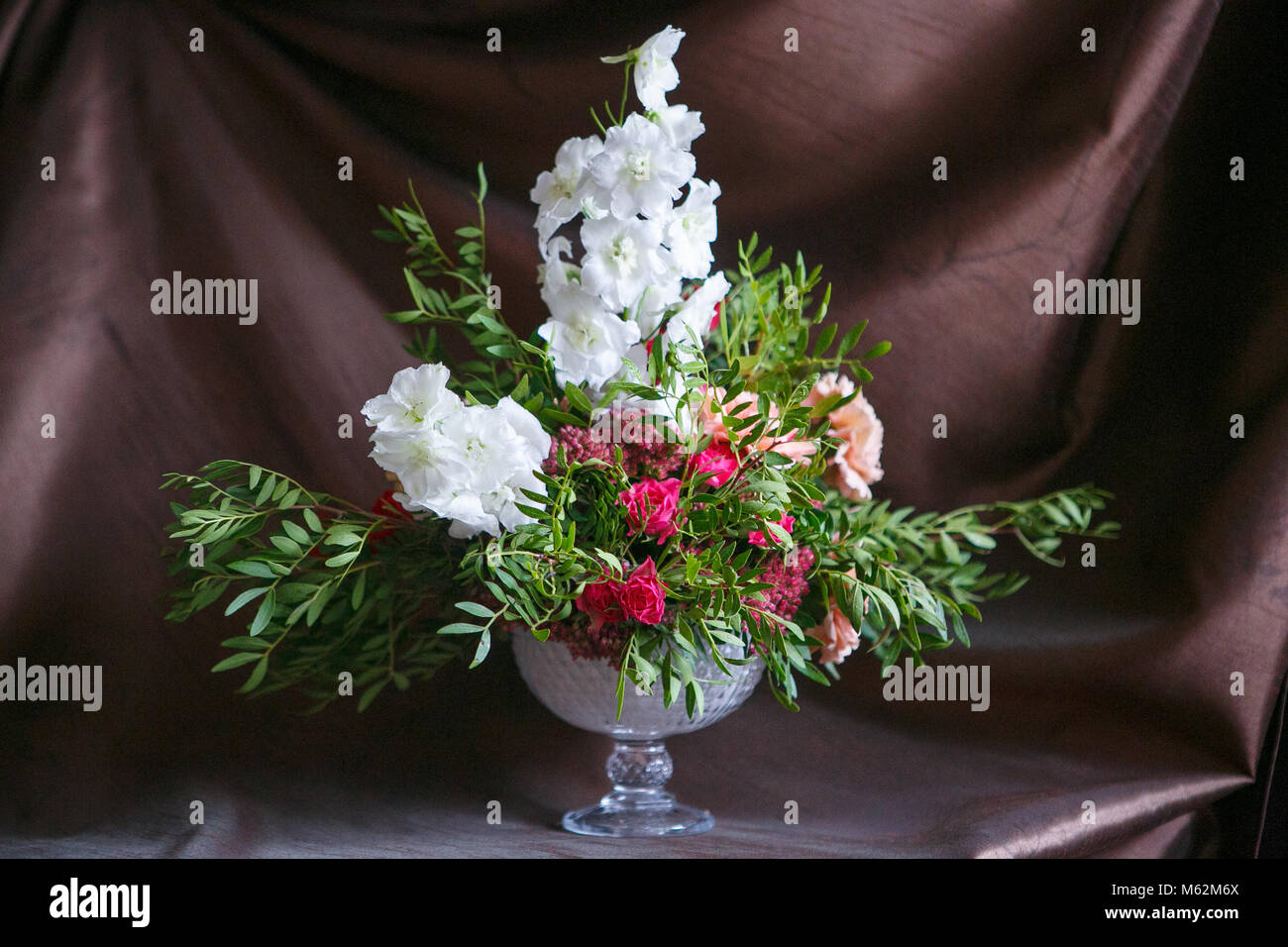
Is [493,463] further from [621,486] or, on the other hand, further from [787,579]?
[787,579]

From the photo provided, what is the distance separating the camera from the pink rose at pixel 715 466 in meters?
0.92

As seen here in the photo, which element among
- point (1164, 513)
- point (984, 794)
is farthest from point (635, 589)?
point (1164, 513)

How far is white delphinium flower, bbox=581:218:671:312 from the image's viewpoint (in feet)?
3.05

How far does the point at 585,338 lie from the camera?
95 cm

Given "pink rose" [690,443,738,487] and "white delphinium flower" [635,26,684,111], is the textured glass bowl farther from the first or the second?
"white delphinium flower" [635,26,684,111]

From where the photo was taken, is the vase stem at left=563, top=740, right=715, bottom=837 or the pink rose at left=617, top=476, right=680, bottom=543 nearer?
the pink rose at left=617, top=476, right=680, bottom=543

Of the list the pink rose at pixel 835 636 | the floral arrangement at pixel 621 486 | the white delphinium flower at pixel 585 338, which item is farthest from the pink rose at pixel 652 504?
the pink rose at pixel 835 636

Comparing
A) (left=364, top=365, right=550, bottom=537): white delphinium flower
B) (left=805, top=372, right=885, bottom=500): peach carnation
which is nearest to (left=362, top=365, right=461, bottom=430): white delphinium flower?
(left=364, top=365, right=550, bottom=537): white delphinium flower

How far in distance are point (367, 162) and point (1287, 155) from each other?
0.99 metres

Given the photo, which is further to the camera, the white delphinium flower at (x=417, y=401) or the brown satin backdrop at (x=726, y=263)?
the brown satin backdrop at (x=726, y=263)

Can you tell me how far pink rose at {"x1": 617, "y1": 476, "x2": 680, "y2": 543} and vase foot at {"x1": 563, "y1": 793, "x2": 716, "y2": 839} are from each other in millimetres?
296

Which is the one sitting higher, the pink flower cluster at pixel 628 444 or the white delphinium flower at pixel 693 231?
the white delphinium flower at pixel 693 231

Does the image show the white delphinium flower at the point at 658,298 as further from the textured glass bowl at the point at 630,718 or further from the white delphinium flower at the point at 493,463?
the textured glass bowl at the point at 630,718

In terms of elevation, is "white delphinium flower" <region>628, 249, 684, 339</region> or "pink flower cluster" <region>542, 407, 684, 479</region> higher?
"white delphinium flower" <region>628, 249, 684, 339</region>
